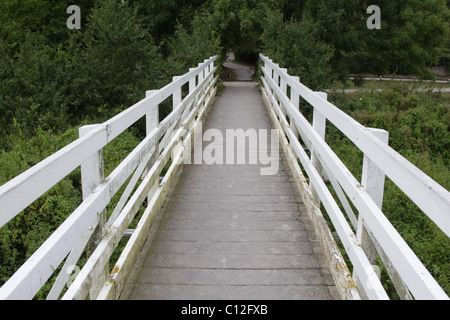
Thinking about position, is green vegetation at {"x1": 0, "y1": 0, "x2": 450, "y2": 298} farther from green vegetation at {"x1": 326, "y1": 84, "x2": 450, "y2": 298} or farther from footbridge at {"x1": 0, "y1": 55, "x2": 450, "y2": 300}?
footbridge at {"x1": 0, "y1": 55, "x2": 450, "y2": 300}

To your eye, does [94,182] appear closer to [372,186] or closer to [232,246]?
[232,246]

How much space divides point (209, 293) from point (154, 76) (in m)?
12.6

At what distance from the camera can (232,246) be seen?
449cm

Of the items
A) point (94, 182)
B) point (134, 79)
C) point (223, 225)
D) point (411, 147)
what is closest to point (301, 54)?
point (411, 147)

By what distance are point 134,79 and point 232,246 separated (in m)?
11.7

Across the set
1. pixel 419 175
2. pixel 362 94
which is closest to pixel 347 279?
pixel 419 175

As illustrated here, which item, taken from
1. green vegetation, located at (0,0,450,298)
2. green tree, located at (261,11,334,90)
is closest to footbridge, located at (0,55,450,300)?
green vegetation, located at (0,0,450,298)

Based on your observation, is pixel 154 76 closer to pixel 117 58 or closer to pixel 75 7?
pixel 117 58

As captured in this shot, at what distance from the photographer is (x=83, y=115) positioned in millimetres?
15195

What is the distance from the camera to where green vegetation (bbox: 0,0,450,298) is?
26.0 feet

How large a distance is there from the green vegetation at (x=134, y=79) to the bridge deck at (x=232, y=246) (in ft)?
8.19

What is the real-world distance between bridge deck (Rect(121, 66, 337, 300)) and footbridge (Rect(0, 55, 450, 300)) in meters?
0.01
